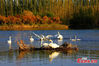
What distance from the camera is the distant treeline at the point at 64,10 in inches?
3652

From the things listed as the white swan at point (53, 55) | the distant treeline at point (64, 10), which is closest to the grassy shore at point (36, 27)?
the distant treeline at point (64, 10)

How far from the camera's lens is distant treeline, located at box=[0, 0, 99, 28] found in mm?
92750

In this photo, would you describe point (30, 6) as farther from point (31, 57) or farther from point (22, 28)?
point (31, 57)

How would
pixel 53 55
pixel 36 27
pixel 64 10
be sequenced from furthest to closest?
pixel 64 10
pixel 36 27
pixel 53 55

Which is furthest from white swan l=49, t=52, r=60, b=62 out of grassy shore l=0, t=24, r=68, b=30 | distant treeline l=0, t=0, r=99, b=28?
distant treeline l=0, t=0, r=99, b=28

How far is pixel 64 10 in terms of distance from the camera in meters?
110

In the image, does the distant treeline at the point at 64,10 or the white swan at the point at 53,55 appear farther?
the distant treeline at the point at 64,10

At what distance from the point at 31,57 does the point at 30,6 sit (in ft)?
254

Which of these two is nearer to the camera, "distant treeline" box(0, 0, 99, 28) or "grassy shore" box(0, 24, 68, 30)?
"grassy shore" box(0, 24, 68, 30)

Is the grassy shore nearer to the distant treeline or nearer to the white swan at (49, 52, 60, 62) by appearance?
the distant treeline

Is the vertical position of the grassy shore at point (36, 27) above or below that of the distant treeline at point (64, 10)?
below

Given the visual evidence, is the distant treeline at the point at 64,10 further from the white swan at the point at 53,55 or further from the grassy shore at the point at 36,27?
the white swan at the point at 53,55

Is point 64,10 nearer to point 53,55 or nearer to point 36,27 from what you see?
point 36,27

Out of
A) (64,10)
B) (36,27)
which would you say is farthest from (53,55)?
(64,10)
